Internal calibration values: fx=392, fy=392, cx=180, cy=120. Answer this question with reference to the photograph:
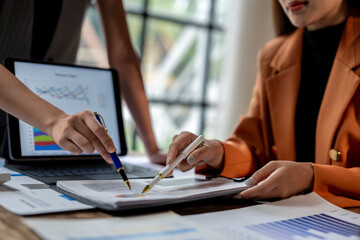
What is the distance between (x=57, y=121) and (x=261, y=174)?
49 centimetres

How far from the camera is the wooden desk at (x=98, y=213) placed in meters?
0.58

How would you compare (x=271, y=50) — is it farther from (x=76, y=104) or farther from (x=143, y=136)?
(x=76, y=104)

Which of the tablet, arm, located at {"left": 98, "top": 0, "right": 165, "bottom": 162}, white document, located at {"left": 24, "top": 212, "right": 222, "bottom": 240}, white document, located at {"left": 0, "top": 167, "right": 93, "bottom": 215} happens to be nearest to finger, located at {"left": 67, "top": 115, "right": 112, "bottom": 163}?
white document, located at {"left": 0, "top": 167, "right": 93, "bottom": 215}

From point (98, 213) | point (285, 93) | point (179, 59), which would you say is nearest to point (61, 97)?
point (98, 213)

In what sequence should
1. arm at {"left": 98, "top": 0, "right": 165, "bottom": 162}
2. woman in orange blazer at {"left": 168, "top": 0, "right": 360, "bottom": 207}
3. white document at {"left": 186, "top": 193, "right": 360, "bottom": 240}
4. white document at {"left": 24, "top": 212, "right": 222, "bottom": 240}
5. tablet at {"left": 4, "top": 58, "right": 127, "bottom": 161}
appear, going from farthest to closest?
1. arm at {"left": 98, "top": 0, "right": 165, "bottom": 162}
2. tablet at {"left": 4, "top": 58, "right": 127, "bottom": 161}
3. woman in orange blazer at {"left": 168, "top": 0, "right": 360, "bottom": 207}
4. white document at {"left": 186, "top": 193, "right": 360, "bottom": 240}
5. white document at {"left": 24, "top": 212, "right": 222, "bottom": 240}

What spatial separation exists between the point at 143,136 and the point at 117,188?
70 cm

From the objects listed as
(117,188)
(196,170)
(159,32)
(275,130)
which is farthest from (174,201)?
(159,32)

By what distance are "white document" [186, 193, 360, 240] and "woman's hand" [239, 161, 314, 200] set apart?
0.03m

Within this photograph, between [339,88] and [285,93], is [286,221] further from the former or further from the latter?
[285,93]

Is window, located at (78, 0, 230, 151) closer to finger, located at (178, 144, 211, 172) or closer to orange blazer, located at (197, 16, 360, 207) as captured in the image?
orange blazer, located at (197, 16, 360, 207)

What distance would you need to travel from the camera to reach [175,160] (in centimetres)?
96

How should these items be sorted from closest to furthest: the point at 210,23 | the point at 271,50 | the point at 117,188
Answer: the point at 117,188
the point at 271,50
the point at 210,23

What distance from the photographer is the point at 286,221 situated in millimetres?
749

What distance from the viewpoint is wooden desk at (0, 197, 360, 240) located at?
0.58 m
